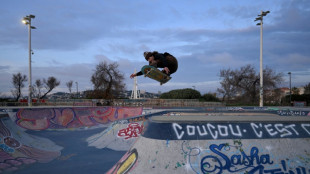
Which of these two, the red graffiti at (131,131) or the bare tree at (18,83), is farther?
the bare tree at (18,83)

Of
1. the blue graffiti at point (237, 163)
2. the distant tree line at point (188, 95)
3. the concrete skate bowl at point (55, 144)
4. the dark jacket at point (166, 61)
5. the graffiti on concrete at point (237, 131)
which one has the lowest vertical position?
the concrete skate bowl at point (55, 144)

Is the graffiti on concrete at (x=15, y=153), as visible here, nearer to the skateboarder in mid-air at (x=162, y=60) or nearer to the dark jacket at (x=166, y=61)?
the dark jacket at (x=166, y=61)

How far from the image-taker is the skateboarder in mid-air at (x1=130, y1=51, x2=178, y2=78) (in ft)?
23.6

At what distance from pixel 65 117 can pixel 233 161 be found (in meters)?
13.9

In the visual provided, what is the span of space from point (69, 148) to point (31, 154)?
1.51 m

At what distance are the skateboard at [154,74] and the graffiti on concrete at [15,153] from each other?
4624 mm

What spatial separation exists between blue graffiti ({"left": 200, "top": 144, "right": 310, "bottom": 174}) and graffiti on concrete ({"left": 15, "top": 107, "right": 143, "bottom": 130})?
12.8m

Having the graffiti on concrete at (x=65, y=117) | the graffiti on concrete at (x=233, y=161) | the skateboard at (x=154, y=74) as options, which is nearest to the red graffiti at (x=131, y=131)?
the skateboard at (x=154, y=74)

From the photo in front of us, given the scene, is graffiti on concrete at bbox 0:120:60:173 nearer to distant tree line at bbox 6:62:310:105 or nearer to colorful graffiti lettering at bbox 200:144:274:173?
colorful graffiti lettering at bbox 200:144:274:173

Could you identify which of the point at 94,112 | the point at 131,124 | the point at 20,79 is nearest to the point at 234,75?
the point at 94,112

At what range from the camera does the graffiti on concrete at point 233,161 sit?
4.20 m

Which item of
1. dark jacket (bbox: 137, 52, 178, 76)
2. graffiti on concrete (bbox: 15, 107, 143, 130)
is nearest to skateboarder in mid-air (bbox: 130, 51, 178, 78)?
dark jacket (bbox: 137, 52, 178, 76)

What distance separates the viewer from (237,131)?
4621 millimetres

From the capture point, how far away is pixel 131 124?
36.1 feet
